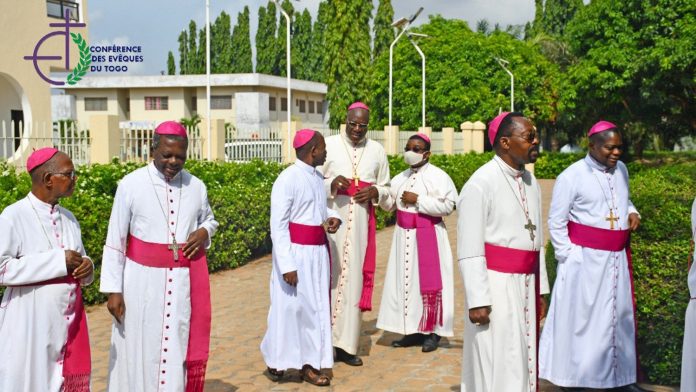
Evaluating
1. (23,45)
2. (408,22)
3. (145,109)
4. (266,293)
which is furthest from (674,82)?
(145,109)

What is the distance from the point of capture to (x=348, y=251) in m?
7.35

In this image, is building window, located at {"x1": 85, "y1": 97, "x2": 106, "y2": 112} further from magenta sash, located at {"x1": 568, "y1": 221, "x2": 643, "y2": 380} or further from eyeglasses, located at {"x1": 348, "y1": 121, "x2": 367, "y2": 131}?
magenta sash, located at {"x1": 568, "y1": 221, "x2": 643, "y2": 380}

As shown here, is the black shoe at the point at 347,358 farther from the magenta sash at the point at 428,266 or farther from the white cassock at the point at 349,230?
the magenta sash at the point at 428,266

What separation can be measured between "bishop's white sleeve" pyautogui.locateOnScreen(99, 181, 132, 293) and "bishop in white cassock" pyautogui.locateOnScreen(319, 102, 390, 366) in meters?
2.68

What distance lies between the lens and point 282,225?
6344mm

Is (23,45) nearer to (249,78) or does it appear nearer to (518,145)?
(518,145)

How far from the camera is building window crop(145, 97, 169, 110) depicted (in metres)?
49.8

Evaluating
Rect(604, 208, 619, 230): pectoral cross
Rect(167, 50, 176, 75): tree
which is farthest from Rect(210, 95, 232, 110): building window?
Rect(604, 208, 619, 230): pectoral cross

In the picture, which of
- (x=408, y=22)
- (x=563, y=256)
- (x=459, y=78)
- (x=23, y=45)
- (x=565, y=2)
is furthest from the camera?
(x=565, y=2)

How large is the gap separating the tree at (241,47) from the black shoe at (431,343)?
182 ft

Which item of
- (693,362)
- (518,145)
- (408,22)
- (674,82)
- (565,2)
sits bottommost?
(693,362)

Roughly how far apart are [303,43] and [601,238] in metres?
57.2

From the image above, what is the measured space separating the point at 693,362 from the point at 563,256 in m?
2.12

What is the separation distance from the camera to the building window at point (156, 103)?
49750 mm
